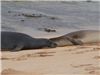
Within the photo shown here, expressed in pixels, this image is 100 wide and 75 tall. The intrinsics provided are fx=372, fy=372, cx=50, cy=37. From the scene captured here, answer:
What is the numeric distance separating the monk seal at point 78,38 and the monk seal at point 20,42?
14.9 inches

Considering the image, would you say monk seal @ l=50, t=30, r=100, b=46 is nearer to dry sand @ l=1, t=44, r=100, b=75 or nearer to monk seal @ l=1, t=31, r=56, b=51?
monk seal @ l=1, t=31, r=56, b=51

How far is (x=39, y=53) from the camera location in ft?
22.7

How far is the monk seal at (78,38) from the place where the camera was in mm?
8508

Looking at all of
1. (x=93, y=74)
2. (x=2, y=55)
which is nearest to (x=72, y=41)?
(x=2, y=55)

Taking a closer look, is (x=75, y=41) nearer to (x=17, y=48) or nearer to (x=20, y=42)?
(x=20, y=42)

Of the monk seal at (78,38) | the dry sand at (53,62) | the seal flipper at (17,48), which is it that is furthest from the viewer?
the monk seal at (78,38)

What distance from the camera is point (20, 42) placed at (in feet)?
25.9

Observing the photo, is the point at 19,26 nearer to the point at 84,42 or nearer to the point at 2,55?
the point at 84,42

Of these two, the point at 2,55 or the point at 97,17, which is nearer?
the point at 2,55

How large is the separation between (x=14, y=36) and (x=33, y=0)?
13.1 meters

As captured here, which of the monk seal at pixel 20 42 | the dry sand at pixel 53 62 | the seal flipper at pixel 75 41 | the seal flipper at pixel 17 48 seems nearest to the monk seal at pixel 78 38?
the seal flipper at pixel 75 41

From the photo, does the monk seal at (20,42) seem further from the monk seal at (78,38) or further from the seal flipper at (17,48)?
the monk seal at (78,38)

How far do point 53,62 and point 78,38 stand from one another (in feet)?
11.1

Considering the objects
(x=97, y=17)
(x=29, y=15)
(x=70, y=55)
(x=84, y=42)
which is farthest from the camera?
(x=97, y=17)
